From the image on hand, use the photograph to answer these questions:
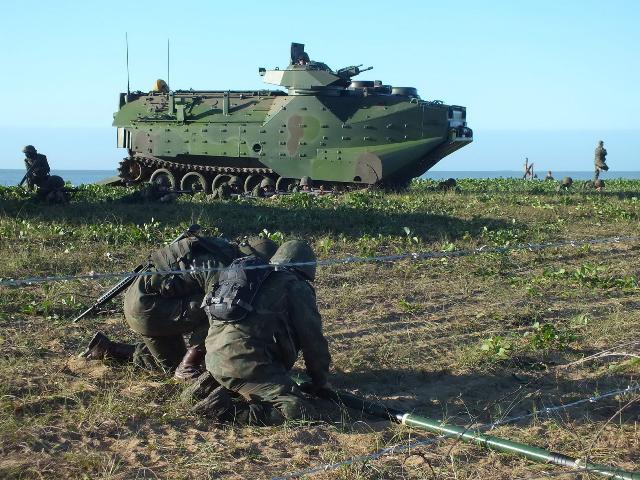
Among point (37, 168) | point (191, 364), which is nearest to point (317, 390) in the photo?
point (191, 364)

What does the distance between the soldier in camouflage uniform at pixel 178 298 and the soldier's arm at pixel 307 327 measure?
646 mm

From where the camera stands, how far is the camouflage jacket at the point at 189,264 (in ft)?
21.5

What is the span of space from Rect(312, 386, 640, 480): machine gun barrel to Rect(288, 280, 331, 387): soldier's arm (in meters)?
0.22

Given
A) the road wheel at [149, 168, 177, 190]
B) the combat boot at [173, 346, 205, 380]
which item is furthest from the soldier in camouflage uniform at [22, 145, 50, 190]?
the combat boot at [173, 346, 205, 380]

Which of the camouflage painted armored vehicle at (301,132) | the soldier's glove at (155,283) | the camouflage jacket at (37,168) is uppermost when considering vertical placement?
the camouflage painted armored vehicle at (301,132)

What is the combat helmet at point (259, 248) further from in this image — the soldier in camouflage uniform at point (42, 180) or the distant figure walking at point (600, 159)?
the distant figure walking at point (600, 159)

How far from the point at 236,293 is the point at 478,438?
5.55 feet

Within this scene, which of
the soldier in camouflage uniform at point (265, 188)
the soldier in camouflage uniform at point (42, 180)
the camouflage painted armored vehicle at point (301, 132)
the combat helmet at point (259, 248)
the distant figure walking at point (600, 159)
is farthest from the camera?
the distant figure walking at point (600, 159)

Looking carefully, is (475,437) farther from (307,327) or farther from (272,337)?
(272,337)

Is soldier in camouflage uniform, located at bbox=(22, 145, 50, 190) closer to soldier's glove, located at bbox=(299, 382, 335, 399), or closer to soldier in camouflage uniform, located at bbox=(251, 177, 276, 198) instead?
soldier in camouflage uniform, located at bbox=(251, 177, 276, 198)

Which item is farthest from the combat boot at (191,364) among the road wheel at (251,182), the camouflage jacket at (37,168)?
the road wheel at (251,182)

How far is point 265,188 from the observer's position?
2242 centimetres

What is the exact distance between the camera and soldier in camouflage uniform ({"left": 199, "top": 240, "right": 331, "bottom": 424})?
5.75 metres

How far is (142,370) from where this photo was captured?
6750 mm
